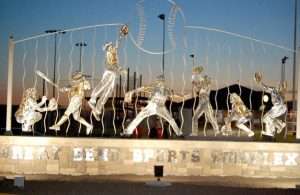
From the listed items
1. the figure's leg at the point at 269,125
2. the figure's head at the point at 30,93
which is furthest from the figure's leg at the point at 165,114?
the figure's head at the point at 30,93

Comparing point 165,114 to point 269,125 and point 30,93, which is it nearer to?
point 269,125

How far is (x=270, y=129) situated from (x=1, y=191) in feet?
25.6

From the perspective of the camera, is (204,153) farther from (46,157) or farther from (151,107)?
(46,157)

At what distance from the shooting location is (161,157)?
1556 cm

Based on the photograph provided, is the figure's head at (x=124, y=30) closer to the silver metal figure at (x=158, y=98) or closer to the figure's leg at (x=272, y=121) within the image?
the silver metal figure at (x=158, y=98)

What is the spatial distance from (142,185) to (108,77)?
4295 mm

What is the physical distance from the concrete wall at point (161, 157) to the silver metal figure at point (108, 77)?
4.52 feet

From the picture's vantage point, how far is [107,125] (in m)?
33.3

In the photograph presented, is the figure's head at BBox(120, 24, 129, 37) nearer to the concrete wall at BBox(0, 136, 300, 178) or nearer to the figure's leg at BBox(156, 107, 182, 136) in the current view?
the figure's leg at BBox(156, 107, 182, 136)

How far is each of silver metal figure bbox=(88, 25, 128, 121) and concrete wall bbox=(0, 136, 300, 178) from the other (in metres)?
1.38

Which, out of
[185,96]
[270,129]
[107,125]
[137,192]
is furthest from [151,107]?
[107,125]

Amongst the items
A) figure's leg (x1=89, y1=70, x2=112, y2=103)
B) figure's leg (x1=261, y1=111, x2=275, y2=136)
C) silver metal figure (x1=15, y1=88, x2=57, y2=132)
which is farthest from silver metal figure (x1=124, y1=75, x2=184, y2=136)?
silver metal figure (x1=15, y1=88, x2=57, y2=132)

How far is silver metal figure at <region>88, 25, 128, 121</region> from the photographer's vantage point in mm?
16375

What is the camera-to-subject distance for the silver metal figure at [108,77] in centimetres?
1638
